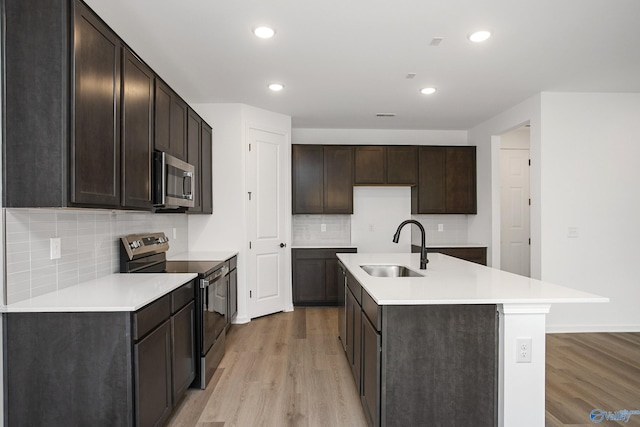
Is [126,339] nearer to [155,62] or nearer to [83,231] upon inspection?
[83,231]

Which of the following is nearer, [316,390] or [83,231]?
[83,231]

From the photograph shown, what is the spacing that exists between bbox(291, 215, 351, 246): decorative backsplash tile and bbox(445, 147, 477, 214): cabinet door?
1558 mm

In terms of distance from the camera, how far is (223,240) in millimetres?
4379

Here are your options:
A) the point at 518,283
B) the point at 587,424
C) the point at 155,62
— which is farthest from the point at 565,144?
the point at 155,62

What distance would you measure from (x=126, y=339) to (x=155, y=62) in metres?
2.47

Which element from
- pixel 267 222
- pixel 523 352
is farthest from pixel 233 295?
pixel 523 352

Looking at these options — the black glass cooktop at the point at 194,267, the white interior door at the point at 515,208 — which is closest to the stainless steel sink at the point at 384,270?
the black glass cooktop at the point at 194,267

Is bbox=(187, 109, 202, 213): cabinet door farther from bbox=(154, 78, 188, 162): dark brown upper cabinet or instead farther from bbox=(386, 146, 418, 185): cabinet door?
bbox=(386, 146, 418, 185): cabinet door

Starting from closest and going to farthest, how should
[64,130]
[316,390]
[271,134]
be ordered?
1. [64,130]
2. [316,390]
3. [271,134]

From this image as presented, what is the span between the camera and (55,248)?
2.09 metres

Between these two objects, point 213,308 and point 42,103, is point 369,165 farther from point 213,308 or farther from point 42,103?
point 42,103

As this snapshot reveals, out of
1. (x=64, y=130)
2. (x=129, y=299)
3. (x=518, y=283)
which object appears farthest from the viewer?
(x=518, y=283)

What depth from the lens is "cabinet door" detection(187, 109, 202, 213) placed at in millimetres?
3521

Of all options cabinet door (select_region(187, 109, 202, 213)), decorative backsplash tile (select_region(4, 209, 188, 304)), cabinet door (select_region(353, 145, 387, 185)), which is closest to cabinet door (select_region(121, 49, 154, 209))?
decorative backsplash tile (select_region(4, 209, 188, 304))
